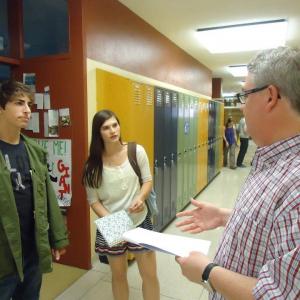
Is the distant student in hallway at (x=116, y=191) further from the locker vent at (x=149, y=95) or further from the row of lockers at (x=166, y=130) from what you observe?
the locker vent at (x=149, y=95)

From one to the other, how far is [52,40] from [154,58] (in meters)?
1.64

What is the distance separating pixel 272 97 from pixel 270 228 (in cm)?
36

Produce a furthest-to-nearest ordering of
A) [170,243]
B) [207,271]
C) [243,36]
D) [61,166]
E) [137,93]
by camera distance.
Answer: [243,36], [137,93], [61,166], [170,243], [207,271]

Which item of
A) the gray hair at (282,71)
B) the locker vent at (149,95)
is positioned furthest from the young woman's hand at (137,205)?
the locker vent at (149,95)

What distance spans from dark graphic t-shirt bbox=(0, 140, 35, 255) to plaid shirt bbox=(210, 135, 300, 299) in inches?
44.9

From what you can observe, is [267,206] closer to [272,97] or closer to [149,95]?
[272,97]

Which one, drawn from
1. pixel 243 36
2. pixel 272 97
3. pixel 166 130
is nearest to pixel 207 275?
pixel 272 97

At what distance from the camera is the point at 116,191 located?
193cm

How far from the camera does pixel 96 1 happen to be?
2.74m

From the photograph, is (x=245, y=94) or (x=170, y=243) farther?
(x=170, y=243)

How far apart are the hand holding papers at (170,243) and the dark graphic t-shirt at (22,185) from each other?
0.71 meters

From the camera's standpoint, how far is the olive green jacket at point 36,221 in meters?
1.47

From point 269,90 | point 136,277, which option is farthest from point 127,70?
point 269,90

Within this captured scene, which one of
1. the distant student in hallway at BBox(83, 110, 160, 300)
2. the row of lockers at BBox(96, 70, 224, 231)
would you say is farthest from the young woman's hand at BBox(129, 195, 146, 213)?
the row of lockers at BBox(96, 70, 224, 231)
